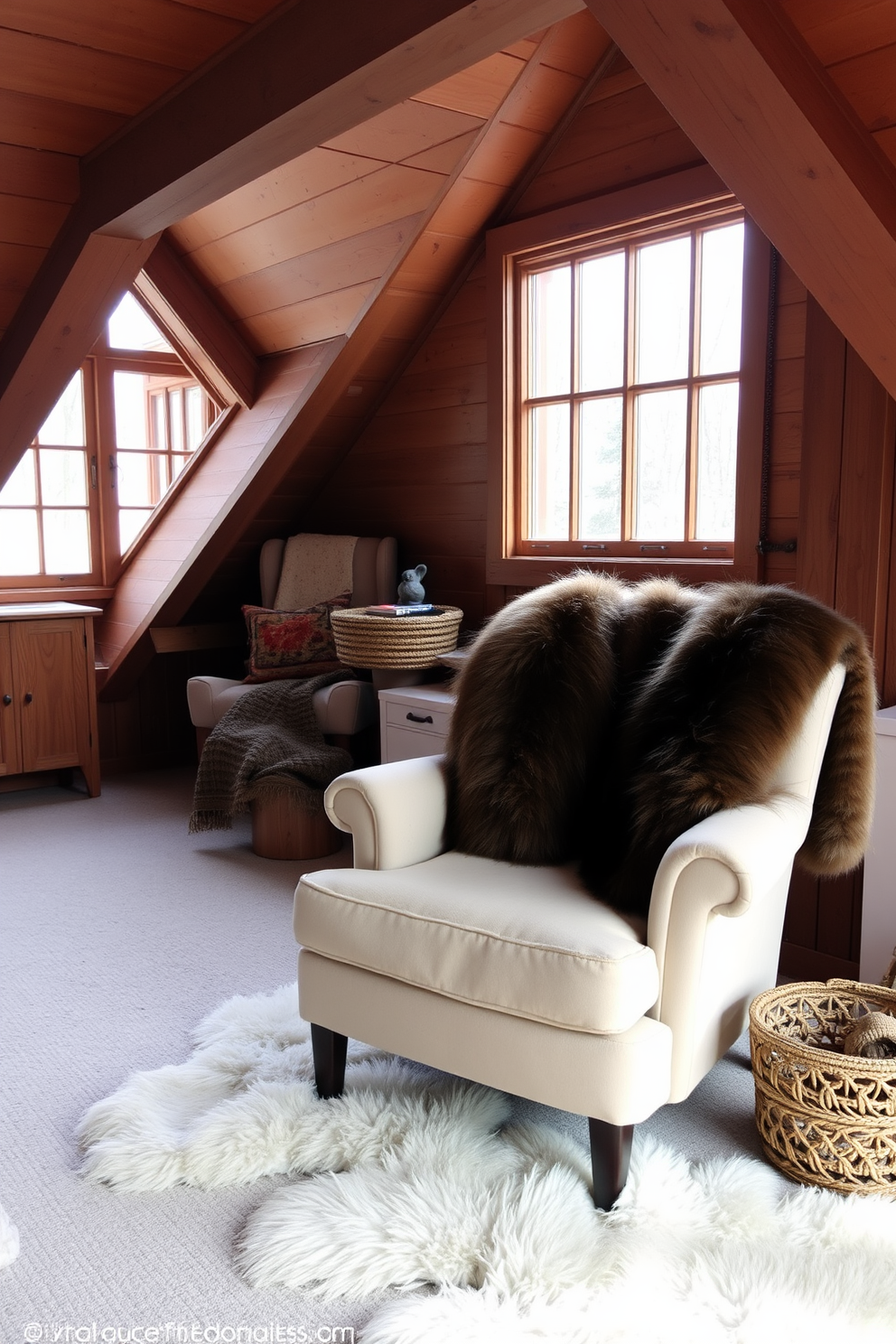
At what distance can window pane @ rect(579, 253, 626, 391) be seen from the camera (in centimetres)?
320

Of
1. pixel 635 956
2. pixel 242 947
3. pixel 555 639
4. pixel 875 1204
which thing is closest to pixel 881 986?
pixel 875 1204

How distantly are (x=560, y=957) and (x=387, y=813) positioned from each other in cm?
52

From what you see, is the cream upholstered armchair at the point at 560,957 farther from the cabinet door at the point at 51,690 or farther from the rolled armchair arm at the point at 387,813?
the cabinet door at the point at 51,690

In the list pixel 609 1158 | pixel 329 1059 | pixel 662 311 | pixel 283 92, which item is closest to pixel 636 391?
pixel 662 311

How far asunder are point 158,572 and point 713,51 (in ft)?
10.9

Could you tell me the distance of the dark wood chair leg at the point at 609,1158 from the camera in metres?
1.67

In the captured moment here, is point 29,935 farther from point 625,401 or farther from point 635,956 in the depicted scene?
point 625,401

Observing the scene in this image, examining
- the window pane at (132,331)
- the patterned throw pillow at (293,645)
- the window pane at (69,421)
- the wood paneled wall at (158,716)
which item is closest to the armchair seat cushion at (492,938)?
the patterned throw pillow at (293,645)

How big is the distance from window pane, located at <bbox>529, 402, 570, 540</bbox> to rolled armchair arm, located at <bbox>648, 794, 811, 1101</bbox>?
1753mm

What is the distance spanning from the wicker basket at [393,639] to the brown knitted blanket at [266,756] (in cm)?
33

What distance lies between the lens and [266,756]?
3.47m

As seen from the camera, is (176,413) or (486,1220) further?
(176,413)

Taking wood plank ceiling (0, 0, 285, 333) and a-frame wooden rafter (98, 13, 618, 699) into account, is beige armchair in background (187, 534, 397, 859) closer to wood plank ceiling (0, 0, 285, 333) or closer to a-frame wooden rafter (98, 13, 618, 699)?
a-frame wooden rafter (98, 13, 618, 699)

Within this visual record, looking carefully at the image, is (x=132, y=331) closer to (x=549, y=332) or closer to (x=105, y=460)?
(x=105, y=460)
